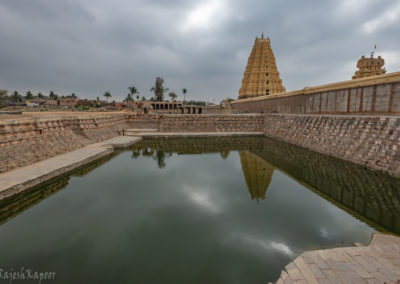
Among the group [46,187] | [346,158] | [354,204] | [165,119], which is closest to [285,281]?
[354,204]

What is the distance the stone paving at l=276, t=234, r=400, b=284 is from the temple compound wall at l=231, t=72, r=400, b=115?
10497 mm

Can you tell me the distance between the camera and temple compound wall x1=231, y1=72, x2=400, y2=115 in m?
11.1

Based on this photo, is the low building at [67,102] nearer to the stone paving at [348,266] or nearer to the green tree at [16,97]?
the green tree at [16,97]

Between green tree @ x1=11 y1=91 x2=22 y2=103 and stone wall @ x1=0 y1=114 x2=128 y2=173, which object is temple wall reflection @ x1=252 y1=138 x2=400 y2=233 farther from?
green tree @ x1=11 y1=91 x2=22 y2=103

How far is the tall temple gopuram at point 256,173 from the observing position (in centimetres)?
822

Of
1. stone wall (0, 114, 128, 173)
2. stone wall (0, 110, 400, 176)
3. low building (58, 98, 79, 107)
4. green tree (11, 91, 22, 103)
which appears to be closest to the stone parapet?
stone wall (0, 110, 400, 176)

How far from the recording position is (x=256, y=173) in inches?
412

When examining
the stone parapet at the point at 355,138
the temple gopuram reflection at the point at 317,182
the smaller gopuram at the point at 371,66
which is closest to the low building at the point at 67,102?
the temple gopuram reflection at the point at 317,182

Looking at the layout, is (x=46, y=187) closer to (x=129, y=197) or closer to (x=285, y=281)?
(x=129, y=197)

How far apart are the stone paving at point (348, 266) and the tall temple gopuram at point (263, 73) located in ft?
122

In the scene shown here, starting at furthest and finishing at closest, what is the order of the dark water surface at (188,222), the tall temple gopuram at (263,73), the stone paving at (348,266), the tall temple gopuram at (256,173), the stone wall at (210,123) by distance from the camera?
1. the tall temple gopuram at (263,73)
2. the stone wall at (210,123)
3. the tall temple gopuram at (256,173)
4. the dark water surface at (188,222)
5. the stone paving at (348,266)

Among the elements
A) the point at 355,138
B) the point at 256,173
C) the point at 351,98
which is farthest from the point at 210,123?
the point at 355,138

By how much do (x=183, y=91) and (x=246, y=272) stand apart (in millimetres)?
84113

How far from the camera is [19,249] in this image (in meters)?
4.59
